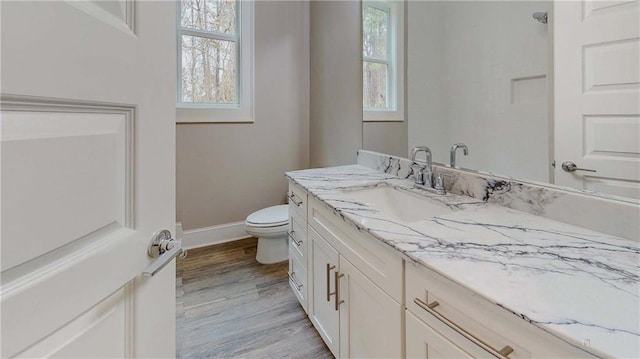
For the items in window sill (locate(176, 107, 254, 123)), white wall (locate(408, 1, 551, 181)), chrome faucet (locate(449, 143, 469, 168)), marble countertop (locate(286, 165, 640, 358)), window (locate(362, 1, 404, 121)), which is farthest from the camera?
window sill (locate(176, 107, 254, 123))

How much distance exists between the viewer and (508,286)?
0.66 m

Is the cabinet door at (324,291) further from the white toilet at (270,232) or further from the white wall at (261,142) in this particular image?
the white wall at (261,142)

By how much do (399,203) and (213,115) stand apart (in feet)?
6.67

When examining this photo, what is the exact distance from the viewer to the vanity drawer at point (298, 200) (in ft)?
5.65

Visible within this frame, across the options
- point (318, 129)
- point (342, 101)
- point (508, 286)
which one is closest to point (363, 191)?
point (508, 286)

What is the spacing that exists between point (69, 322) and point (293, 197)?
4.86ft

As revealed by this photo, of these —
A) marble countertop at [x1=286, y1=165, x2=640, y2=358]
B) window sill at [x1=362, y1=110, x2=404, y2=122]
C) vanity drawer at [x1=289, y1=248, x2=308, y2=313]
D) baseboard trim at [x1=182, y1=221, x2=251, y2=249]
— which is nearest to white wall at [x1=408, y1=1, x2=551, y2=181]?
window sill at [x1=362, y1=110, x2=404, y2=122]

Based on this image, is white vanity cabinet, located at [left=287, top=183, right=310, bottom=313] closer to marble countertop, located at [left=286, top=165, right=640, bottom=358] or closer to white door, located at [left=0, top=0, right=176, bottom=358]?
marble countertop, located at [left=286, top=165, right=640, bottom=358]

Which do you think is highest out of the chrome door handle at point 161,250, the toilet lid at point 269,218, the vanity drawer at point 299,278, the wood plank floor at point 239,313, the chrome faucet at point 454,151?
the chrome faucet at point 454,151

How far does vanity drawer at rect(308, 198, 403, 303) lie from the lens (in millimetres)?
933

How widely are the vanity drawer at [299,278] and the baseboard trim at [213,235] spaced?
127cm

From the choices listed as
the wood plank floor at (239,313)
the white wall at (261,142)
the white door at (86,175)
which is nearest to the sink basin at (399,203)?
the wood plank floor at (239,313)

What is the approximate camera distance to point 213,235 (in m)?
3.02

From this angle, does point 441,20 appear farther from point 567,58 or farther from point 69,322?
point 69,322
